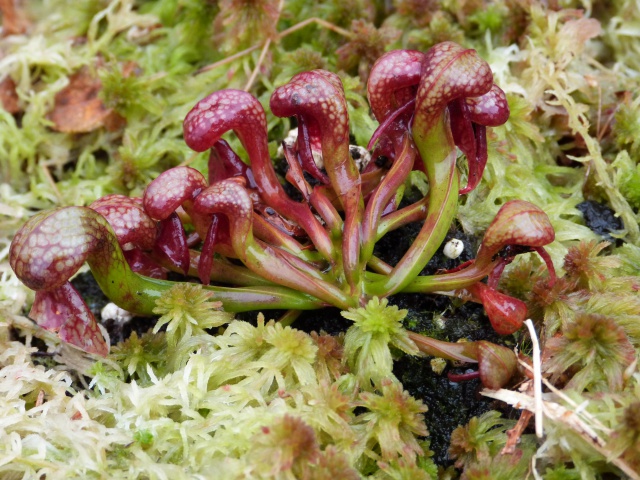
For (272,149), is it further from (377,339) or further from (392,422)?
(392,422)

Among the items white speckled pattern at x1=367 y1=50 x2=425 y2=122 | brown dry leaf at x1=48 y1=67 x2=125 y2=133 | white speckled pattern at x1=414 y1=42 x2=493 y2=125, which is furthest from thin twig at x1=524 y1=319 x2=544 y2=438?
brown dry leaf at x1=48 y1=67 x2=125 y2=133

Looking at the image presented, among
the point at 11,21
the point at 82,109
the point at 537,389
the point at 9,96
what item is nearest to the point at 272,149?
the point at 82,109

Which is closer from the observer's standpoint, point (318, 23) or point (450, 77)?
point (450, 77)

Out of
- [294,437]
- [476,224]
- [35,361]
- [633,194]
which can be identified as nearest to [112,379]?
[35,361]

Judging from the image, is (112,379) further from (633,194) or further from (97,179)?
(633,194)

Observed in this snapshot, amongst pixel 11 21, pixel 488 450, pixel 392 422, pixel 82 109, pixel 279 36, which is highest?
pixel 11 21

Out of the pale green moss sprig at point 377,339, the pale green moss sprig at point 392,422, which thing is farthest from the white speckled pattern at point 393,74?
the pale green moss sprig at point 392,422
